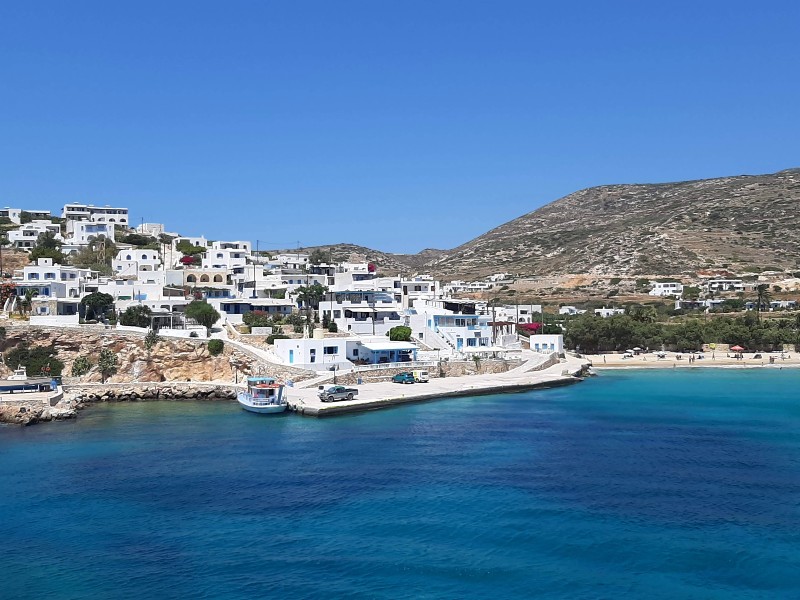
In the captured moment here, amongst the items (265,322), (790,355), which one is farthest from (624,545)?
(790,355)

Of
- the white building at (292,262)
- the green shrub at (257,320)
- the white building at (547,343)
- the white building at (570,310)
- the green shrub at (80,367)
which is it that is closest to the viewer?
the green shrub at (80,367)

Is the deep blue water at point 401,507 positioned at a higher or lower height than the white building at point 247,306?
lower

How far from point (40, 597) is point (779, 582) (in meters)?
19.5

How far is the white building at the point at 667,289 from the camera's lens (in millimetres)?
125125

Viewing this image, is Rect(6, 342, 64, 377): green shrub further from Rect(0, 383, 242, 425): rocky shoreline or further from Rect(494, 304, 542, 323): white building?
Rect(494, 304, 542, 323): white building

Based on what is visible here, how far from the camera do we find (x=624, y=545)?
2339 cm

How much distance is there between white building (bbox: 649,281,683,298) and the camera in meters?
125

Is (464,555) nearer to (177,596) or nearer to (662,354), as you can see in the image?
(177,596)

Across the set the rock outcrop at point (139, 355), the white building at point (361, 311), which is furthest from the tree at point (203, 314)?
the white building at point (361, 311)

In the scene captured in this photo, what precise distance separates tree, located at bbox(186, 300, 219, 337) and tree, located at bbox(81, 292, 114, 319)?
6.44m

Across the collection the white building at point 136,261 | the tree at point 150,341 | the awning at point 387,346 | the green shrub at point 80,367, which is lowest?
the green shrub at point 80,367

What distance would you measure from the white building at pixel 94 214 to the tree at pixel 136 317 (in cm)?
5053

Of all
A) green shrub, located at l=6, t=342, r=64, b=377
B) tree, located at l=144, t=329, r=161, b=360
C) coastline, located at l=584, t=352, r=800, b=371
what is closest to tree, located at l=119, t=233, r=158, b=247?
green shrub, located at l=6, t=342, r=64, b=377

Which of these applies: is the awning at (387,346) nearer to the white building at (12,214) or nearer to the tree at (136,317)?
the tree at (136,317)
